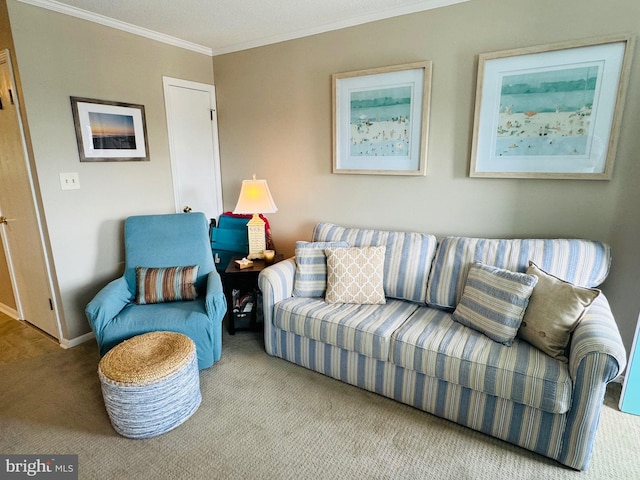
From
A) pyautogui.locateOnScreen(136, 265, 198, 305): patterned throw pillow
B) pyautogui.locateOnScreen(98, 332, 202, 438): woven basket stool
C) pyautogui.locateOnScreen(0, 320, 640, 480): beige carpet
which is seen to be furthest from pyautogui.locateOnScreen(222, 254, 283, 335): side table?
pyautogui.locateOnScreen(98, 332, 202, 438): woven basket stool

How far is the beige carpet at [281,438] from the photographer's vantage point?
5.52ft

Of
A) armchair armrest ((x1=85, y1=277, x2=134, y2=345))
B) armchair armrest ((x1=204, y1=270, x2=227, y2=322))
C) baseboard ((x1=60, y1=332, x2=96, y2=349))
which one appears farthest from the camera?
baseboard ((x1=60, y1=332, x2=96, y2=349))

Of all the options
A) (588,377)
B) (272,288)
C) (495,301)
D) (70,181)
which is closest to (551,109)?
(495,301)

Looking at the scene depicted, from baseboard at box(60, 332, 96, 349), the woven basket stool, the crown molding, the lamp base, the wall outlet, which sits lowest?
baseboard at box(60, 332, 96, 349)

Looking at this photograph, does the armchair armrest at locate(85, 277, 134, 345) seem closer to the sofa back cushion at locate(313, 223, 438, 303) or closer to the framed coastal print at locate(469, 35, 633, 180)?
the sofa back cushion at locate(313, 223, 438, 303)

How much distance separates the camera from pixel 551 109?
218 centimetres

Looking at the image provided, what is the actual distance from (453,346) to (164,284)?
1955mm

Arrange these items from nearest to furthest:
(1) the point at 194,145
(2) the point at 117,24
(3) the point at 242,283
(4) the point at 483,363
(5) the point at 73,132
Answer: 1. (4) the point at 483,363
2. (5) the point at 73,132
3. (2) the point at 117,24
4. (3) the point at 242,283
5. (1) the point at 194,145

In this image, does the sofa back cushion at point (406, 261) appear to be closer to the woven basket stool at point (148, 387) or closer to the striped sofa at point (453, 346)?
the striped sofa at point (453, 346)

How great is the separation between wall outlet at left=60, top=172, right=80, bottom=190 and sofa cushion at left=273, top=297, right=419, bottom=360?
1.74m

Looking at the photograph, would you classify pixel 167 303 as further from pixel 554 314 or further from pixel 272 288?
pixel 554 314

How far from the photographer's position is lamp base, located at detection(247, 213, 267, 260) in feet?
10.0

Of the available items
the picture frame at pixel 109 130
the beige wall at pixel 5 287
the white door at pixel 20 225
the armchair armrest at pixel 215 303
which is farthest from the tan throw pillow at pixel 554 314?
the beige wall at pixel 5 287

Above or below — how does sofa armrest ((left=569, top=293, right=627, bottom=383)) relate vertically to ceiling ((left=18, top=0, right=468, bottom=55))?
below
